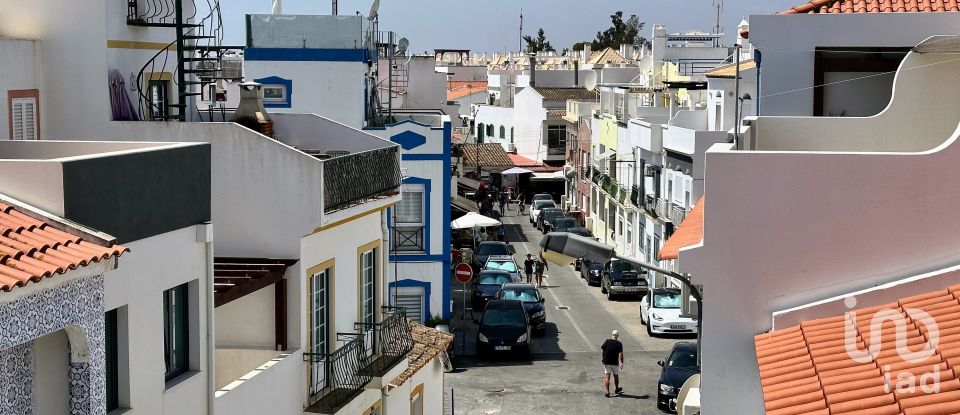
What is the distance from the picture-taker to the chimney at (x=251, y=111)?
22.0m

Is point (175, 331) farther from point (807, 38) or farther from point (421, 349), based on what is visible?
point (421, 349)

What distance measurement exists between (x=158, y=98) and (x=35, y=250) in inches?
493

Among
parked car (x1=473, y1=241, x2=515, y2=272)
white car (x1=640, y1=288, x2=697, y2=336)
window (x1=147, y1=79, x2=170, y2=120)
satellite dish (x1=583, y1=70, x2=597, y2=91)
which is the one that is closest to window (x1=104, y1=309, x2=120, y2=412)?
window (x1=147, y1=79, x2=170, y2=120)

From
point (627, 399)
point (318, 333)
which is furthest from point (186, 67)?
point (627, 399)

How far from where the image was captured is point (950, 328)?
9.41 metres

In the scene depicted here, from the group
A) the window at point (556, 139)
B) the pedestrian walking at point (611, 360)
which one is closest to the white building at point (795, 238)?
the pedestrian walking at point (611, 360)

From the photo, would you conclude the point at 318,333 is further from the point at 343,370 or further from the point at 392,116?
the point at 392,116

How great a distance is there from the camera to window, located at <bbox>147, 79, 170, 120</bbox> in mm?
22328

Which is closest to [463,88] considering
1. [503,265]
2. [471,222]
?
[471,222]

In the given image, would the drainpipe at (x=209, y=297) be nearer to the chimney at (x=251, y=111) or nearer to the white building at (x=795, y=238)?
the white building at (x=795, y=238)

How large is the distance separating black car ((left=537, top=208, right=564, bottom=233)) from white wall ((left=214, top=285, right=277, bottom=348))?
5452 cm

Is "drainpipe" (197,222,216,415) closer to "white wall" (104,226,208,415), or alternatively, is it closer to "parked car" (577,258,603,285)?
"white wall" (104,226,208,415)

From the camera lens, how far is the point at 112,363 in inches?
520

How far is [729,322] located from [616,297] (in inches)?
1520
